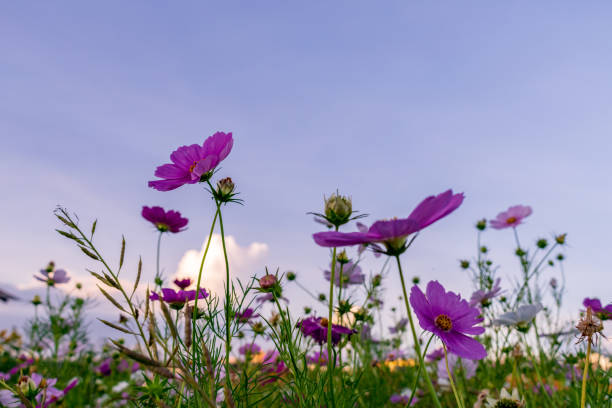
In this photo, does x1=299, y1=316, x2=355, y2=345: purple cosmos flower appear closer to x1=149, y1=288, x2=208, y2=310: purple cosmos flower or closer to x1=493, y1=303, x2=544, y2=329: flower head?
x1=149, y1=288, x2=208, y2=310: purple cosmos flower

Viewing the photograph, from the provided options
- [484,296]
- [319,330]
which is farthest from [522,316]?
[319,330]

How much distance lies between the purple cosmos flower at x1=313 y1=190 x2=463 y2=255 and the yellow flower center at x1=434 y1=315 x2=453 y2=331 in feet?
0.96

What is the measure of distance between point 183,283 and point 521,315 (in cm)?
107

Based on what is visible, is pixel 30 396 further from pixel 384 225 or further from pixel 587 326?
pixel 587 326

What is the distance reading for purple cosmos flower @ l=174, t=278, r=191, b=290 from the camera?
1405 millimetres

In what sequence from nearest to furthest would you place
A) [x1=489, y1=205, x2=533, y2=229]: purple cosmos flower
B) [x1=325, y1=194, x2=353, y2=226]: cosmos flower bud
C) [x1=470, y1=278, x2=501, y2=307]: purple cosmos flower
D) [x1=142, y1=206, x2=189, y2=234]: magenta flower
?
[x1=325, y1=194, x2=353, y2=226]: cosmos flower bud, [x1=142, y1=206, x2=189, y2=234]: magenta flower, [x1=470, y1=278, x2=501, y2=307]: purple cosmos flower, [x1=489, y1=205, x2=533, y2=229]: purple cosmos flower

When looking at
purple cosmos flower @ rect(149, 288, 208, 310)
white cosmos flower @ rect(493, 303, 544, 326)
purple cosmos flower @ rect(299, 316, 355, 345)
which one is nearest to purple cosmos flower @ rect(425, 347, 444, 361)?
white cosmos flower @ rect(493, 303, 544, 326)

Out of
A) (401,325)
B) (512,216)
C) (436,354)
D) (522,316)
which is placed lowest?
(522,316)

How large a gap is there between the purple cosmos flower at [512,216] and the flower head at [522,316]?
1723 mm

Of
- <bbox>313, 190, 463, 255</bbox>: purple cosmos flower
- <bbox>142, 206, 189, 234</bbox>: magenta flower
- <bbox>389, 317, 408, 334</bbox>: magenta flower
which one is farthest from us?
<bbox>389, 317, 408, 334</bbox>: magenta flower

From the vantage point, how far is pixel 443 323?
2.77 feet

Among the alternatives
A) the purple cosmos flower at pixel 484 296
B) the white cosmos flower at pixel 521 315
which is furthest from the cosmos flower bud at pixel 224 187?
the purple cosmos flower at pixel 484 296

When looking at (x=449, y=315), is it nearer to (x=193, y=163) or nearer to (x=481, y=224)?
(x=193, y=163)

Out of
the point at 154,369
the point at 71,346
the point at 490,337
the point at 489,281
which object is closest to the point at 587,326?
the point at 154,369
